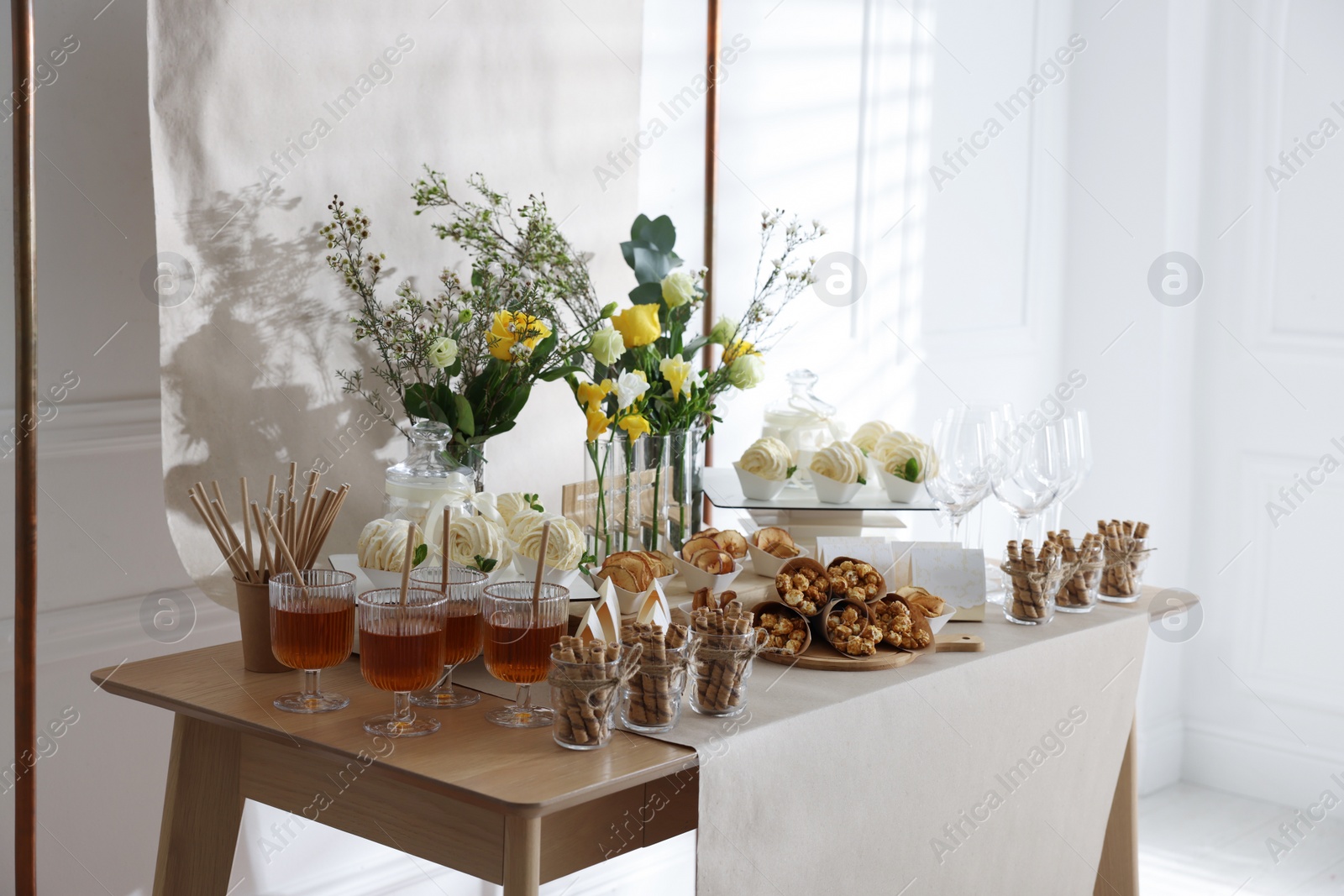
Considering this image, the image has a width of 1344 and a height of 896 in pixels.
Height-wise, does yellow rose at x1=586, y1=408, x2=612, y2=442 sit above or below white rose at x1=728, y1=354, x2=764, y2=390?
below

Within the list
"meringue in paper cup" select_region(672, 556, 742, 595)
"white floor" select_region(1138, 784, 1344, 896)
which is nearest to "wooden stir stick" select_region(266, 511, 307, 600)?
"meringue in paper cup" select_region(672, 556, 742, 595)

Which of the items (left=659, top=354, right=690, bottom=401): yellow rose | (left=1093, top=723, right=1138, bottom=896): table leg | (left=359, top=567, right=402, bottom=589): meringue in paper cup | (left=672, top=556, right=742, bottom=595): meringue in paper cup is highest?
(left=659, top=354, right=690, bottom=401): yellow rose

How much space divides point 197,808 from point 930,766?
918 millimetres

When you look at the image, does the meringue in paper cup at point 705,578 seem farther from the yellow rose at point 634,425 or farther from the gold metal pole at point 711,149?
the gold metal pole at point 711,149

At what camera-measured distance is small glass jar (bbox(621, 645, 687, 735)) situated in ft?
4.38

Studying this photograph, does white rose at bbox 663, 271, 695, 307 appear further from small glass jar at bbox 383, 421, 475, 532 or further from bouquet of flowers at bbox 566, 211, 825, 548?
small glass jar at bbox 383, 421, 475, 532

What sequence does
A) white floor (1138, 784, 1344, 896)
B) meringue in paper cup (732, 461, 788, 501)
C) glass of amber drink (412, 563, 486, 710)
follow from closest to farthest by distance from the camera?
glass of amber drink (412, 563, 486, 710), meringue in paper cup (732, 461, 788, 501), white floor (1138, 784, 1344, 896)

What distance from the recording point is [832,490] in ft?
6.65

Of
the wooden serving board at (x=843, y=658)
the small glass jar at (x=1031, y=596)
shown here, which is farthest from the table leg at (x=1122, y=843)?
the wooden serving board at (x=843, y=658)

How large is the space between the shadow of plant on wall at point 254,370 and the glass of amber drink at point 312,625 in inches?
18.8

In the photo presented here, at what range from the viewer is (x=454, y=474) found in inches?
67.3

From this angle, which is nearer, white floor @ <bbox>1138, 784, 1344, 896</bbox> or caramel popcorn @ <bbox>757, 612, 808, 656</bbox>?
caramel popcorn @ <bbox>757, 612, 808, 656</bbox>

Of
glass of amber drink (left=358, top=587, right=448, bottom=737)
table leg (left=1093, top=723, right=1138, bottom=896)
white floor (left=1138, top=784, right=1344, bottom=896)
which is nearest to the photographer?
glass of amber drink (left=358, top=587, right=448, bottom=737)

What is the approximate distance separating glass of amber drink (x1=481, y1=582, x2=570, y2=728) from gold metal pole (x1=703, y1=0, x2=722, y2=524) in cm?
145
